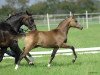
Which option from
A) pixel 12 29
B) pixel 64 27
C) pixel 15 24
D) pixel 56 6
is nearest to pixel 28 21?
pixel 15 24

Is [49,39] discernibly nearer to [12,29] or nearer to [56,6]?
[12,29]

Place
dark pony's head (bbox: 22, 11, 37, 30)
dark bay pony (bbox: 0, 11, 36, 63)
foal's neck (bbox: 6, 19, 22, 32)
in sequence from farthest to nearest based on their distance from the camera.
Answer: dark pony's head (bbox: 22, 11, 37, 30), foal's neck (bbox: 6, 19, 22, 32), dark bay pony (bbox: 0, 11, 36, 63)

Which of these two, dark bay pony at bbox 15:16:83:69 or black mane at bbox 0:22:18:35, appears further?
black mane at bbox 0:22:18:35

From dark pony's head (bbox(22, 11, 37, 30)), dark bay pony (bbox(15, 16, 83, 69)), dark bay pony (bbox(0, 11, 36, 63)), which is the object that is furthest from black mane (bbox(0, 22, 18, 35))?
dark pony's head (bbox(22, 11, 37, 30))

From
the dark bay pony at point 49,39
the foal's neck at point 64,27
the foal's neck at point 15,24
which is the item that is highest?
the foal's neck at point 15,24

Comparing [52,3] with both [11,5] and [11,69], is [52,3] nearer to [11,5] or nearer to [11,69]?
[11,5]

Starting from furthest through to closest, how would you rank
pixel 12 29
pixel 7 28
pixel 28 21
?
pixel 28 21, pixel 12 29, pixel 7 28

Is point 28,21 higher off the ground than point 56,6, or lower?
higher

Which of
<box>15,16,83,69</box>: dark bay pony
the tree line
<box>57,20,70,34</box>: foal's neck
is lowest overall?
the tree line

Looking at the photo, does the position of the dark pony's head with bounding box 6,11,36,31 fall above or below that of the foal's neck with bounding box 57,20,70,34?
above

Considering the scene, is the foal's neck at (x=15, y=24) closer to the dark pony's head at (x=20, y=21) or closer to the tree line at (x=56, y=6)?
the dark pony's head at (x=20, y=21)

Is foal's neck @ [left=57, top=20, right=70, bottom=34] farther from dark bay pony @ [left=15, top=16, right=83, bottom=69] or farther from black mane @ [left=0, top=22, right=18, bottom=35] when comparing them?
black mane @ [left=0, top=22, right=18, bottom=35]

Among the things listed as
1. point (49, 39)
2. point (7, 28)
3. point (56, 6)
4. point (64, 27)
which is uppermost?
point (7, 28)

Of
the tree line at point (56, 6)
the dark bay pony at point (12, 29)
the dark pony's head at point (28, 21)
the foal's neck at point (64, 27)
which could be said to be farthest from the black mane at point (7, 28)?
the tree line at point (56, 6)
